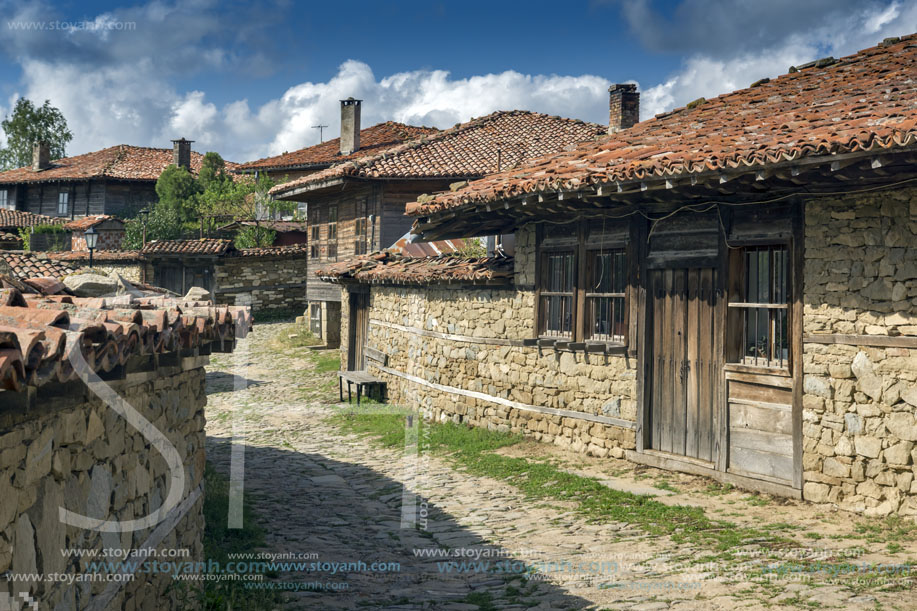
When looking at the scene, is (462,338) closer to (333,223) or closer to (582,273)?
(582,273)

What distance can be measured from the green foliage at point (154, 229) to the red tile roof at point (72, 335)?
92.7 ft

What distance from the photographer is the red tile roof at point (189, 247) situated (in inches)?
1029

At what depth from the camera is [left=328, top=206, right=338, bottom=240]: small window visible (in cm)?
2277

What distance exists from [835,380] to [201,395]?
17.3ft

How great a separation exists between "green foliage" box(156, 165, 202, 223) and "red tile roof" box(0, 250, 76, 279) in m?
24.8

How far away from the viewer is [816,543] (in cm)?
620

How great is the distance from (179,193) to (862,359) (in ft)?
101

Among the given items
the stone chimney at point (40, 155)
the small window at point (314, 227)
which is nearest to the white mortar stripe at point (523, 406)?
the small window at point (314, 227)

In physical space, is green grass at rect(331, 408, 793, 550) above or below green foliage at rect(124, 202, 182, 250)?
below

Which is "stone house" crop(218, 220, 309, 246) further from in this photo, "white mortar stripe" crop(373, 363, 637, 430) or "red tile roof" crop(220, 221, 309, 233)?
"white mortar stripe" crop(373, 363, 637, 430)

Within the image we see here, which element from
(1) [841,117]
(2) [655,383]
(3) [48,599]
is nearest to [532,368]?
(2) [655,383]

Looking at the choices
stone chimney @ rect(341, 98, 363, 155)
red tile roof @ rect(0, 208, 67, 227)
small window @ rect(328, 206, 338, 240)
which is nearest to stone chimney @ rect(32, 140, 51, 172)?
red tile roof @ rect(0, 208, 67, 227)

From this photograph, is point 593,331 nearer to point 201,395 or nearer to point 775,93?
point 775,93

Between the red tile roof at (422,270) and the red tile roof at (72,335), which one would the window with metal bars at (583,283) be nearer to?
the red tile roof at (422,270)
